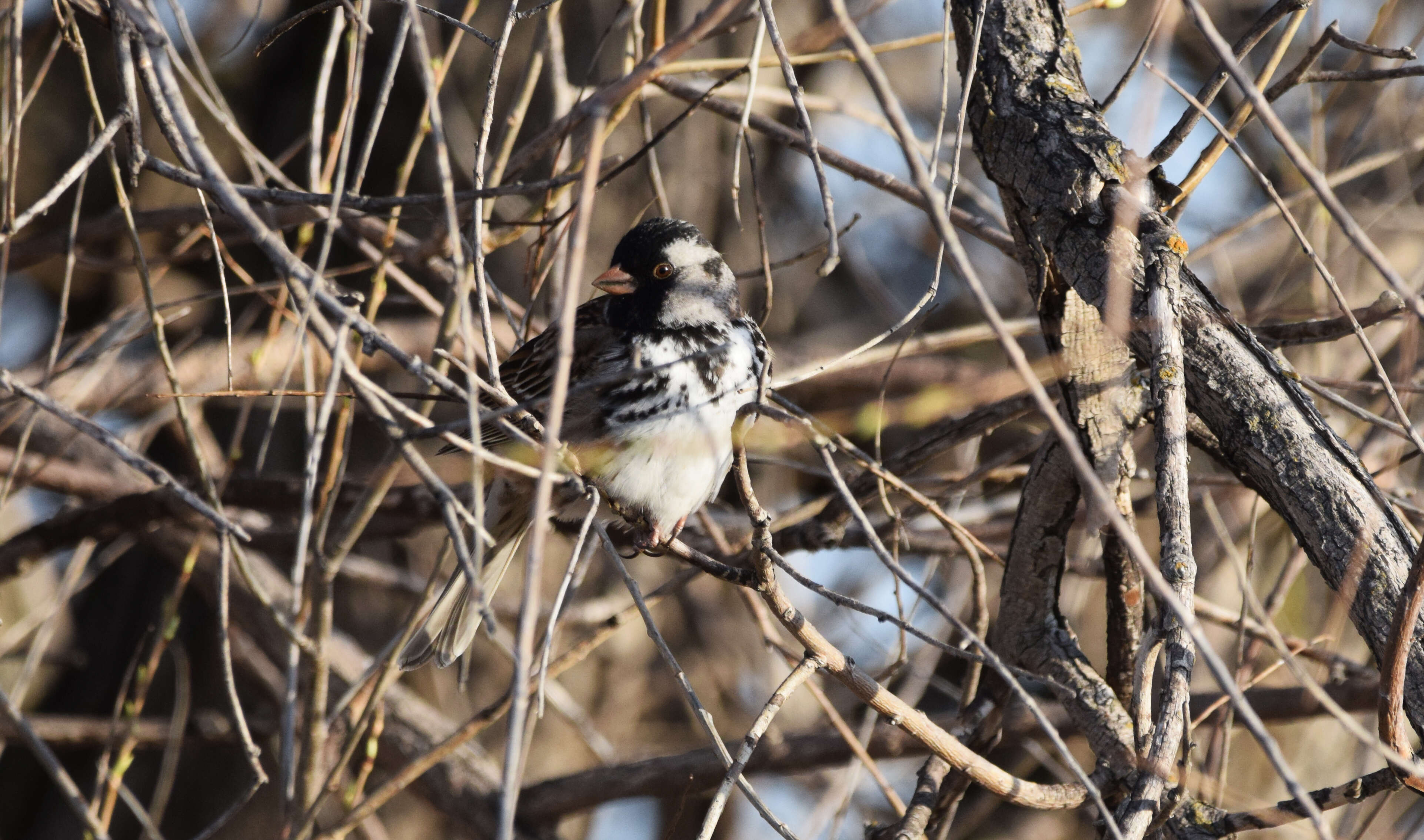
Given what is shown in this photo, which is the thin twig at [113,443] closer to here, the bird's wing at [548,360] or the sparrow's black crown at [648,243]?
the bird's wing at [548,360]

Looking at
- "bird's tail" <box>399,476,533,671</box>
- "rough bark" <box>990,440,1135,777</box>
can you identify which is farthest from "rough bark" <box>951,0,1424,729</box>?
"bird's tail" <box>399,476,533,671</box>

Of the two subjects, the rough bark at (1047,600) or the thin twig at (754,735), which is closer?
the thin twig at (754,735)

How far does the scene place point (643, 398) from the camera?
8.40 feet

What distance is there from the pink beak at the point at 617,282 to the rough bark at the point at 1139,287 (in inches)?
39.6

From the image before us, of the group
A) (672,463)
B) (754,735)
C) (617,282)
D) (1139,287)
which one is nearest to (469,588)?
(672,463)

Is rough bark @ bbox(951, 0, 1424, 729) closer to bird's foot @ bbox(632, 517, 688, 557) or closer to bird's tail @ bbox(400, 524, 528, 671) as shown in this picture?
bird's foot @ bbox(632, 517, 688, 557)

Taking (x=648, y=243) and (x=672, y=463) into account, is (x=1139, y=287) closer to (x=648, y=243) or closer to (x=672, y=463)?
(x=672, y=463)

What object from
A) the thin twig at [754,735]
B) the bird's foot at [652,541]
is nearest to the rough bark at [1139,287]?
the thin twig at [754,735]

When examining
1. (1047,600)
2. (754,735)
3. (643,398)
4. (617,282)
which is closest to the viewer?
(754,735)

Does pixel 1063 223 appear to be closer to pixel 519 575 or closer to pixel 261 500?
pixel 261 500

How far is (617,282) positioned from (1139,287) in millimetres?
1390

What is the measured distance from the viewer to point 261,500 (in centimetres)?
327

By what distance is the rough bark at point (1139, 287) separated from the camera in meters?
1.66

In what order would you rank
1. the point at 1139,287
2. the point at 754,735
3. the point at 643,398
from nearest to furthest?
1. the point at 754,735
2. the point at 1139,287
3. the point at 643,398
